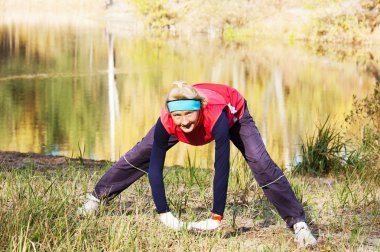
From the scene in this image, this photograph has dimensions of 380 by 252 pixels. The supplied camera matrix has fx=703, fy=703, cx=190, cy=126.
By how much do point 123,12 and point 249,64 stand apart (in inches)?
1620

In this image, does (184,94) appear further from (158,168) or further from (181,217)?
(181,217)

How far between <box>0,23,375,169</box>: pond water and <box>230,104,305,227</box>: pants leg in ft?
11.3

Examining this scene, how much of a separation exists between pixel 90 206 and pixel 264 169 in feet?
4.21

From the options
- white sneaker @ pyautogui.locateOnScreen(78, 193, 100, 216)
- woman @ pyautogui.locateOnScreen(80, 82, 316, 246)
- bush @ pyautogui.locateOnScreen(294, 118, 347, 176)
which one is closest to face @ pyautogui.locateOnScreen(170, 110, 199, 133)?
woman @ pyautogui.locateOnScreen(80, 82, 316, 246)

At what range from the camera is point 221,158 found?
4305 millimetres

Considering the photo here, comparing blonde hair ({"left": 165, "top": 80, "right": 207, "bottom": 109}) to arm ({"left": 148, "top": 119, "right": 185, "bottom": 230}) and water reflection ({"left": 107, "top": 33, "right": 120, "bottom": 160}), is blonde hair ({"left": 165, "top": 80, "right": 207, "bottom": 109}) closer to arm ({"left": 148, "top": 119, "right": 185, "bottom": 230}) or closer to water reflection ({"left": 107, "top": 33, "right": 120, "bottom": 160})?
arm ({"left": 148, "top": 119, "right": 185, "bottom": 230})

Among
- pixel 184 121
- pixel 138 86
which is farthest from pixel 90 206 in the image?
pixel 138 86

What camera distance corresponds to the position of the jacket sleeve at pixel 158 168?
4.39 meters

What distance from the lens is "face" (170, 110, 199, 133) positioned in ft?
13.6

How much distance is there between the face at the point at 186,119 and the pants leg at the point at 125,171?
71cm

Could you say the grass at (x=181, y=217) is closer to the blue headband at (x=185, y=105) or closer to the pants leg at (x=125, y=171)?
the pants leg at (x=125, y=171)

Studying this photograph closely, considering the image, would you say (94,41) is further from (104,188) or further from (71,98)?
(104,188)

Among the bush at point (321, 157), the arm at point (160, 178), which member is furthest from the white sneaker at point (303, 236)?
the bush at point (321, 157)

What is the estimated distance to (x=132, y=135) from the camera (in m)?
15.4
